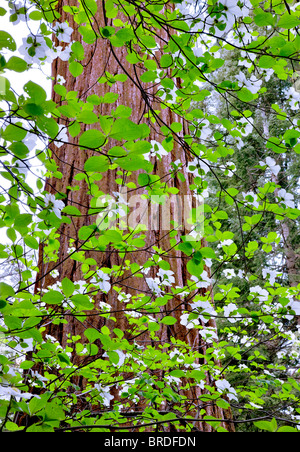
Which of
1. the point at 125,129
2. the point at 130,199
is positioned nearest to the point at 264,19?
the point at 125,129

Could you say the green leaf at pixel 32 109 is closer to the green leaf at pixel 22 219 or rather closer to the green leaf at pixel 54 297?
the green leaf at pixel 22 219

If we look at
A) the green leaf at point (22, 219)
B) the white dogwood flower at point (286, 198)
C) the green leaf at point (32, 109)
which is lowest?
the green leaf at point (22, 219)

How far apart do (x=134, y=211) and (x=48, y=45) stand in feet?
3.60

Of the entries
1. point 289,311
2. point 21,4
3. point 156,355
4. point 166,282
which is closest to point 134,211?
point 166,282

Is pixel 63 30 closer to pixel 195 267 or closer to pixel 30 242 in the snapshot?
pixel 30 242

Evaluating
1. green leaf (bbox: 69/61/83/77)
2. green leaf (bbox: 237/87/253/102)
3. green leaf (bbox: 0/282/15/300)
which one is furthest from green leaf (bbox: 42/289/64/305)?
green leaf (bbox: 237/87/253/102)

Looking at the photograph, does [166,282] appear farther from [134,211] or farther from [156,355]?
[134,211]

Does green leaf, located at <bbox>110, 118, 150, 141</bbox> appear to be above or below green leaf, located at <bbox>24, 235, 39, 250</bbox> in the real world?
above

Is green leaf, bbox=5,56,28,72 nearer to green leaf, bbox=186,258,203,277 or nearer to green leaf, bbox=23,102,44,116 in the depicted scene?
green leaf, bbox=23,102,44,116

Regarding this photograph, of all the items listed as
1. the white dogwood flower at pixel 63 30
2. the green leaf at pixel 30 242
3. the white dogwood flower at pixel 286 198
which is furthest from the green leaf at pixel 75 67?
the white dogwood flower at pixel 286 198

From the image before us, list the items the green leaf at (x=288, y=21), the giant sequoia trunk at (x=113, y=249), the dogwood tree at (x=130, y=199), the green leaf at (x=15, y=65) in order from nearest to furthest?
the green leaf at (x=15, y=65) → the dogwood tree at (x=130, y=199) → the green leaf at (x=288, y=21) → the giant sequoia trunk at (x=113, y=249)

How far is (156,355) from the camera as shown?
1400 mm
